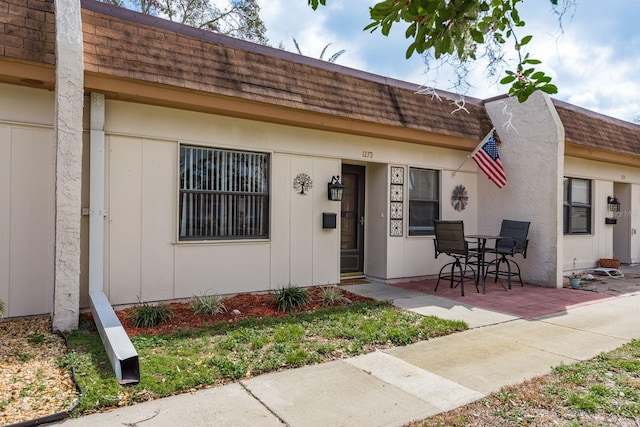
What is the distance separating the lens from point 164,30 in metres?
5.41

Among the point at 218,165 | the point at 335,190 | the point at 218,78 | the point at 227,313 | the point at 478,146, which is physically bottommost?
the point at 227,313

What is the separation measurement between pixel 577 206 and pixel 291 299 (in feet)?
25.7

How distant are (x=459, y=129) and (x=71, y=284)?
22.3ft

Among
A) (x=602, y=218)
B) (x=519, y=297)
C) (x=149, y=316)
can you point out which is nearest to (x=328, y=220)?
(x=149, y=316)

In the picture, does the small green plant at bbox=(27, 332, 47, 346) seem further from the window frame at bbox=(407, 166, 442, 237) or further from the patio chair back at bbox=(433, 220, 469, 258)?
the window frame at bbox=(407, 166, 442, 237)

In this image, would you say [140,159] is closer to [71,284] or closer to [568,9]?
[71,284]

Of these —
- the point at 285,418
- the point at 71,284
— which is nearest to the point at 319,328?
the point at 285,418

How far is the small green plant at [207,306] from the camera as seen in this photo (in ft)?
16.9

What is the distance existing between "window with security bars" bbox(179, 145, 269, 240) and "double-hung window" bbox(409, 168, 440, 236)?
9.86 ft

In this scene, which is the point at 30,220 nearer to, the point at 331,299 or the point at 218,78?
the point at 218,78

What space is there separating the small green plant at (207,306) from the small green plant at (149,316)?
1.12ft

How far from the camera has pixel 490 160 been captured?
7977 mm

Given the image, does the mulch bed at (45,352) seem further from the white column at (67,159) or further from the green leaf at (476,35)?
the green leaf at (476,35)

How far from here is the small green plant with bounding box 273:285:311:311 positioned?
5.52m
